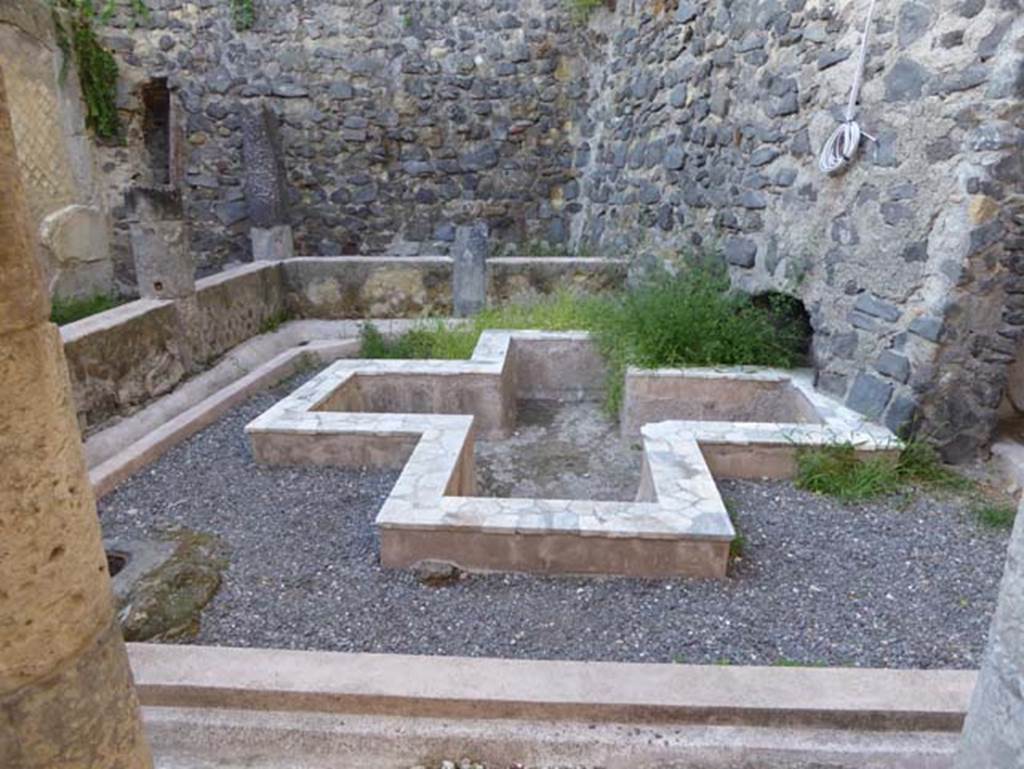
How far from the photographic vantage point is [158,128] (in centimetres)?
812

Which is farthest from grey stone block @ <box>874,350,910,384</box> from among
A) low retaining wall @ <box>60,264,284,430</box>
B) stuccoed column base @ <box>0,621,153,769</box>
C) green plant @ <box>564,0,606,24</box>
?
green plant @ <box>564,0,606,24</box>

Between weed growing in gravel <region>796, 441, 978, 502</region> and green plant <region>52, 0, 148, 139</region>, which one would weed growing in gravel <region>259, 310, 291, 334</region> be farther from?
weed growing in gravel <region>796, 441, 978, 502</region>

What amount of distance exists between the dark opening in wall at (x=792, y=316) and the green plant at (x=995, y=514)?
1.70m

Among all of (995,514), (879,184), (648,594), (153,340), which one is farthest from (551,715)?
(153,340)

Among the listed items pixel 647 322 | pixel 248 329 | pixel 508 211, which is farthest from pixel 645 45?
pixel 248 329

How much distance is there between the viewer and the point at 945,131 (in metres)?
3.24

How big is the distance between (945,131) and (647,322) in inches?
81.5

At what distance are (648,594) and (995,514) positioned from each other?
1.83m

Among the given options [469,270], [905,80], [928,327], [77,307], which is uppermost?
[905,80]

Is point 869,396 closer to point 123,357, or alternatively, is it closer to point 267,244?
point 123,357

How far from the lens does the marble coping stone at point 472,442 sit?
2695 millimetres

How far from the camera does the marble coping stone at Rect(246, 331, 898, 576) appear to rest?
8.84 ft

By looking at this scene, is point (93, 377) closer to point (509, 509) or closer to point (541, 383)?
point (509, 509)

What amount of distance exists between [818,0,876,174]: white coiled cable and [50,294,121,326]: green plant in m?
5.97
